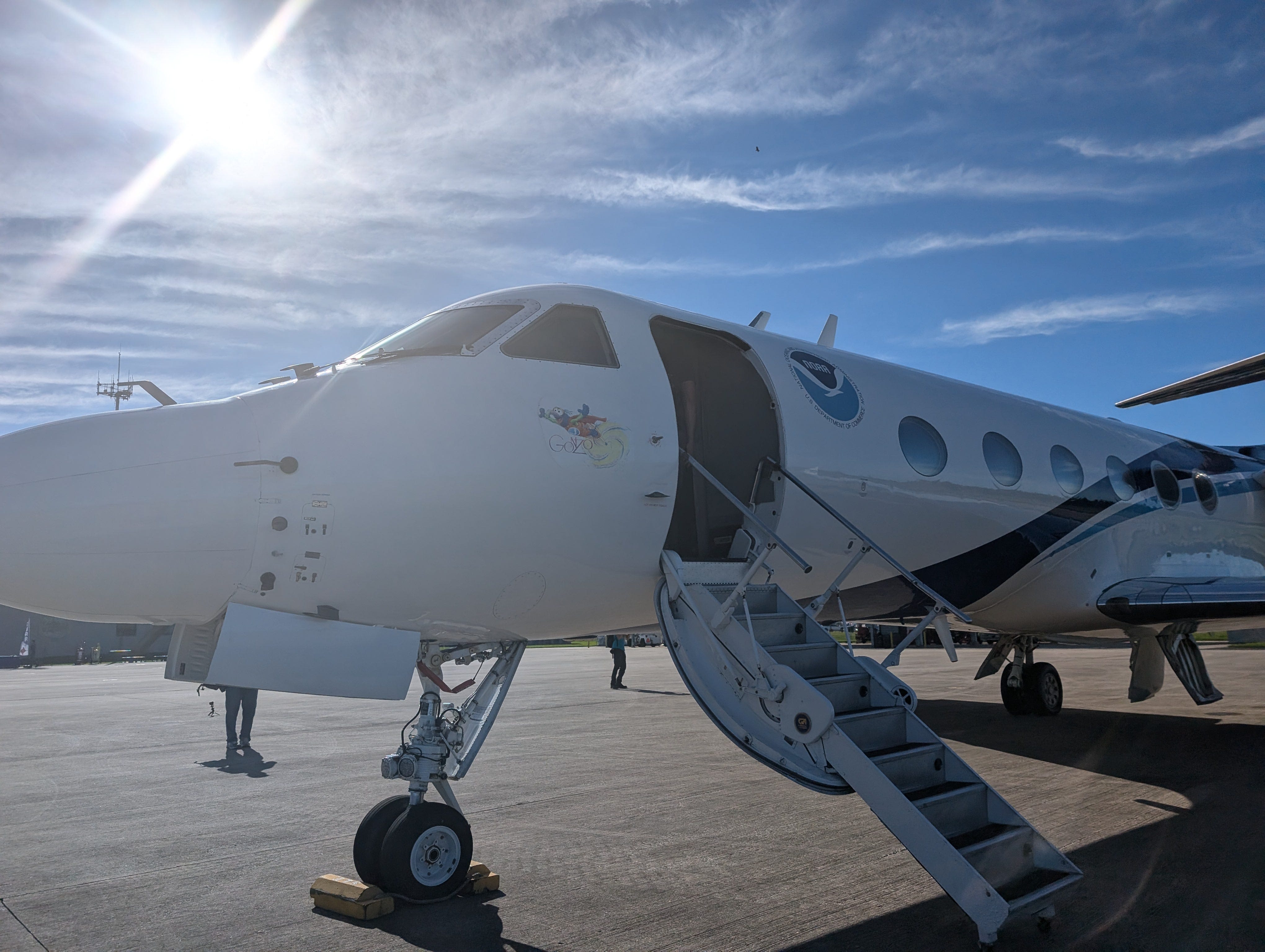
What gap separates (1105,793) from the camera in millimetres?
8078

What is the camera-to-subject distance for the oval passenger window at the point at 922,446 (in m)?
7.30

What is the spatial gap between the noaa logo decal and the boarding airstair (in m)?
1.21

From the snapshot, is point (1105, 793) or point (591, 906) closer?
point (591, 906)

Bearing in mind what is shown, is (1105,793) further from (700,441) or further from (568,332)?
(568,332)

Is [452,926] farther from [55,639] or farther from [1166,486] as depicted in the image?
[55,639]

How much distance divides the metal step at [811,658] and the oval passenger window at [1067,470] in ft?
15.5

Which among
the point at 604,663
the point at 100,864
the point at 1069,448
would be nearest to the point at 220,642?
the point at 100,864

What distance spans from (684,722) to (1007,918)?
9.87 metres

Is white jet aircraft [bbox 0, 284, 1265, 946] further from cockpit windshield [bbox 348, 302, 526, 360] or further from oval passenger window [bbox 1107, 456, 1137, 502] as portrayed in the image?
oval passenger window [bbox 1107, 456, 1137, 502]

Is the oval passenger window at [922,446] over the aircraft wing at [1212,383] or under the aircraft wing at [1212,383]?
under

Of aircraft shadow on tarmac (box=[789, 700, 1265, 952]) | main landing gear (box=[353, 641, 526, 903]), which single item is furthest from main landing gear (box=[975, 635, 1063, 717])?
main landing gear (box=[353, 641, 526, 903])

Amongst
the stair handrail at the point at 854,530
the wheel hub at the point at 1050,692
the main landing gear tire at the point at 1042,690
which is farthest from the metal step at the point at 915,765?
the wheel hub at the point at 1050,692

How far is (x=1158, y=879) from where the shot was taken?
18.2 ft

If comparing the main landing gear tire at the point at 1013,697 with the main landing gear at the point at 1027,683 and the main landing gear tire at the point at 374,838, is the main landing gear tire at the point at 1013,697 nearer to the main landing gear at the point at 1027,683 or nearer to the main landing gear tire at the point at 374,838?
the main landing gear at the point at 1027,683
